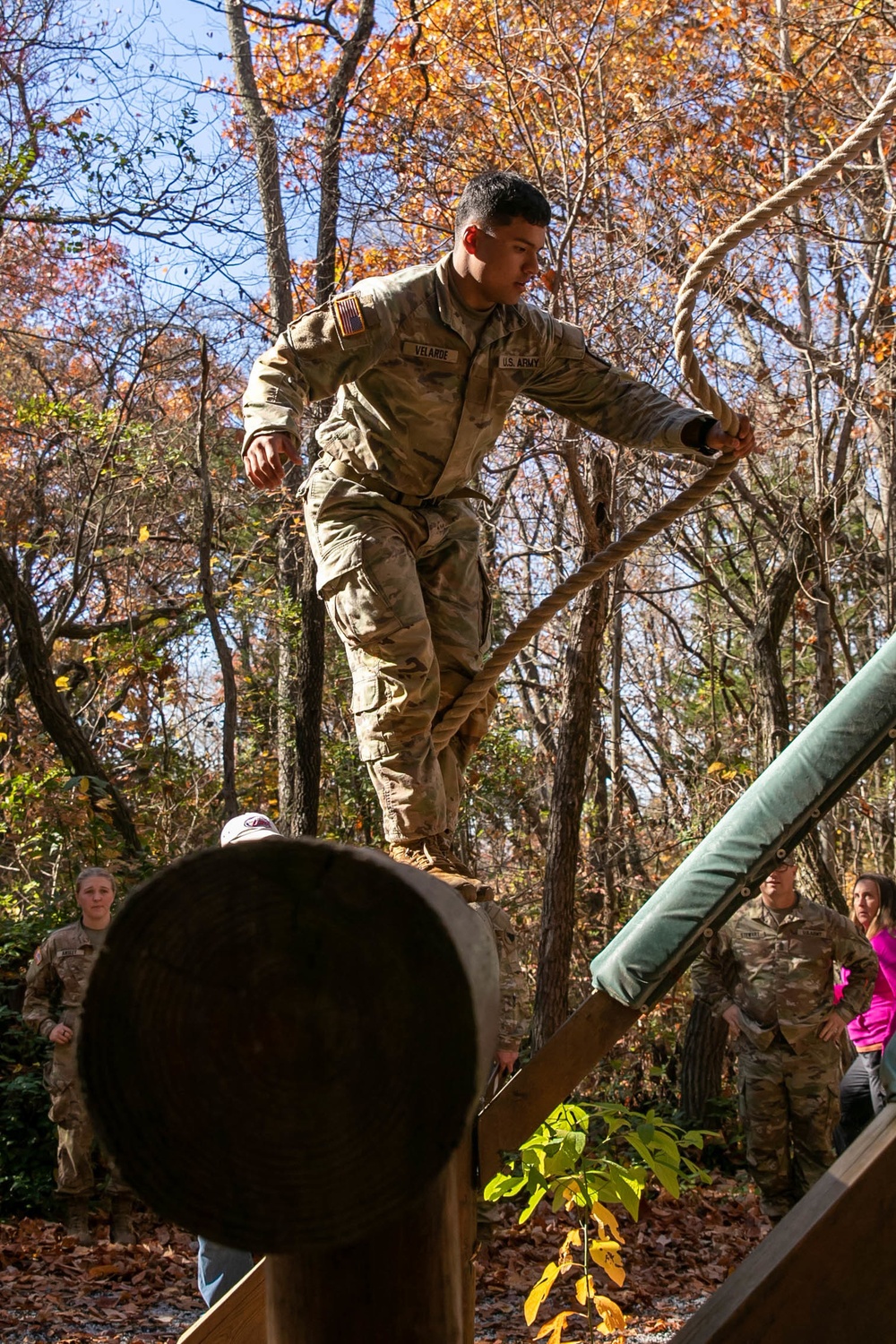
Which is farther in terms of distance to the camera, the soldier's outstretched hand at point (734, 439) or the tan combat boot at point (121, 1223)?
the tan combat boot at point (121, 1223)

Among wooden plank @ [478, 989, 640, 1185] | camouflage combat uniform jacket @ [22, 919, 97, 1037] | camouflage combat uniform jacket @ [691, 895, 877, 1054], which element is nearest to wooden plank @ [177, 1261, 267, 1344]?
wooden plank @ [478, 989, 640, 1185]

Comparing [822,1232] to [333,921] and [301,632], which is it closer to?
[333,921]

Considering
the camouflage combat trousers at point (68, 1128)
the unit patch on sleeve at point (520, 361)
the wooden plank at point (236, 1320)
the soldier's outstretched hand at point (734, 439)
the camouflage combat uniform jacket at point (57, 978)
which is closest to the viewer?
the wooden plank at point (236, 1320)

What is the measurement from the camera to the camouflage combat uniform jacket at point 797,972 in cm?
661

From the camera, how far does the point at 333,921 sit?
4.32 ft

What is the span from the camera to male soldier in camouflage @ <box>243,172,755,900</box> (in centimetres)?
343

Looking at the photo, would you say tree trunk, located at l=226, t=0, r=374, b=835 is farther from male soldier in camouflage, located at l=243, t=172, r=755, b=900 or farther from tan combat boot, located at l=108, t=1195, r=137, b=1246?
male soldier in camouflage, located at l=243, t=172, r=755, b=900

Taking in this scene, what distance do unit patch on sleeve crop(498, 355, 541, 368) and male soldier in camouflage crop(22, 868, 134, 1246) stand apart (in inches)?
175

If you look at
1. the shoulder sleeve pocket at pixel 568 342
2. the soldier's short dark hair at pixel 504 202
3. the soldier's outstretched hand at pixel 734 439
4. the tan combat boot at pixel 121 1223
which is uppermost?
the soldier's short dark hair at pixel 504 202

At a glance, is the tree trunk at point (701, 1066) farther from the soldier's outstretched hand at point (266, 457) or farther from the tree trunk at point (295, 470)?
the soldier's outstretched hand at point (266, 457)

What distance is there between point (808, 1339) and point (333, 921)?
90 centimetres

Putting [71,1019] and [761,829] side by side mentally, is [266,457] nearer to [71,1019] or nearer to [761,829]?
[761,829]

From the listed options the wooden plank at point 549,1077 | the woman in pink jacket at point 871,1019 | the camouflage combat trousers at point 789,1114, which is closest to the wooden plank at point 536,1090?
the wooden plank at point 549,1077

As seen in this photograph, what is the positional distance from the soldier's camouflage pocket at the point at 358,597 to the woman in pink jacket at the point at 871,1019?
3.89 m
